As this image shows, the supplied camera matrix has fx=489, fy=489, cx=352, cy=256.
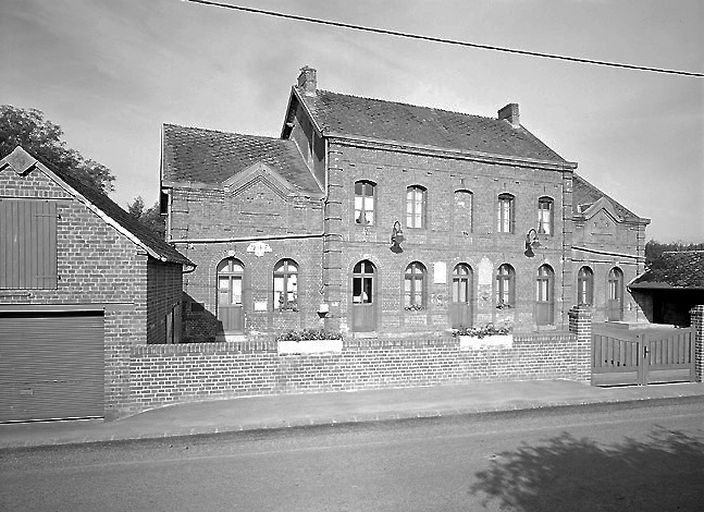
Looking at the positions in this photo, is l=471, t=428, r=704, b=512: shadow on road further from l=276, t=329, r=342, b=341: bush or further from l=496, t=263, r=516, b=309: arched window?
l=496, t=263, r=516, b=309: arched window

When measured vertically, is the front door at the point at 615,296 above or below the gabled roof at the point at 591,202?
below

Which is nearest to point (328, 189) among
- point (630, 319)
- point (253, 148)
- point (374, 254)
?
point (374, 254)

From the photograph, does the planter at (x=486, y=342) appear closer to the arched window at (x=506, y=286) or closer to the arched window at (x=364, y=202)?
the arched window at (x=364, y=202)

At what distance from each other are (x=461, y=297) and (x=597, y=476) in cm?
1529

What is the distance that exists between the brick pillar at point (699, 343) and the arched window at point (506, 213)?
411 inches

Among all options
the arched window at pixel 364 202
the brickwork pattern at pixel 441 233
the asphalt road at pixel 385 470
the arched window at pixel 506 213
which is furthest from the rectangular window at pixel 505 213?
the asphalt road at pixel 385 470

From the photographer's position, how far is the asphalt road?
18.7ft

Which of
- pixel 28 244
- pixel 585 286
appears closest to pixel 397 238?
pixel 585 286

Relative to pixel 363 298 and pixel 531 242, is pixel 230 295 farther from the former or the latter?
pixel 531 242

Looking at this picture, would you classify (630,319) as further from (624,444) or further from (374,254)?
(624,444)

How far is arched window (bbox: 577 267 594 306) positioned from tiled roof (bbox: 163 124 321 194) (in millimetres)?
14626

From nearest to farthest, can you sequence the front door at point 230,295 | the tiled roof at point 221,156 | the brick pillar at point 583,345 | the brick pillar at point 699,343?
the brick pillar at point 583,345
the brick pillar at point 699,343
the front door at point 230,295
the tiled roof at point 221,156

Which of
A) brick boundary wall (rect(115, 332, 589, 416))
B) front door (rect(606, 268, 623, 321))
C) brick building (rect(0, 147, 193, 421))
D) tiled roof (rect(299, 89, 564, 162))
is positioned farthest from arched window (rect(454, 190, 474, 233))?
brick building (rect(0, 147, 193, 421))

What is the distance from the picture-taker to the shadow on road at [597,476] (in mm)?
5676
